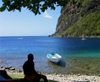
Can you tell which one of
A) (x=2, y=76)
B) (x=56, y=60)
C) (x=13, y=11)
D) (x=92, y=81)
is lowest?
(x=56, y=60)

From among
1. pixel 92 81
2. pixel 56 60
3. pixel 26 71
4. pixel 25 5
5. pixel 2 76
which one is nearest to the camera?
pixel 26 71

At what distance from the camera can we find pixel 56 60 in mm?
34625

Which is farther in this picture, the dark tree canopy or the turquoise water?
the turquoise water

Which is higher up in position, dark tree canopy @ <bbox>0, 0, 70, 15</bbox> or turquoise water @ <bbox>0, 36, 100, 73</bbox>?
dark tree canopy @ <bbox>0, 0, 70, 15</bbox>

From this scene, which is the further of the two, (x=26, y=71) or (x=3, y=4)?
(x=3, y=4)

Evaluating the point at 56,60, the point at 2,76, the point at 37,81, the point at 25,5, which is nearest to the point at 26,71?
the point at 37,81

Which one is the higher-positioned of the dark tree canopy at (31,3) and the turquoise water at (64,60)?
the dark tree canopy at (31,3)

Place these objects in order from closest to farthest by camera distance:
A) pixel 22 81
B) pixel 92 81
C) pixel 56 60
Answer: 1. pixel 22 81
2. pixel 92 81
3. pixel 56 60

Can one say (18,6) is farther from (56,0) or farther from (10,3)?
(56,0)

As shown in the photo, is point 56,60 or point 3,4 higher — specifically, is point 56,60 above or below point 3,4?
below

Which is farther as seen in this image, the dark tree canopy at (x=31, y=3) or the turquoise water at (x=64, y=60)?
the turquoise water at (x=64, y=60)

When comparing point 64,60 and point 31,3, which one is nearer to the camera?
point 31,3

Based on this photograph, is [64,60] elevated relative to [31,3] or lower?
lower

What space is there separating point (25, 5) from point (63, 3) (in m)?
2.21
